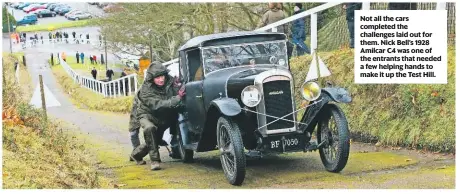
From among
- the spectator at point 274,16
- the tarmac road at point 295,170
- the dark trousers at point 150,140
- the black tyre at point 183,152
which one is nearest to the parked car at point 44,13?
the tarmac road at point 295,170

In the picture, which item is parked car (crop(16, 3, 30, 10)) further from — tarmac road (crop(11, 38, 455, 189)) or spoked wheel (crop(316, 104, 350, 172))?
spoked wheel (crop(316, 104, 350, 172))

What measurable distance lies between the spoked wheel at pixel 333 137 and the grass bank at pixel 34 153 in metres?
2.50

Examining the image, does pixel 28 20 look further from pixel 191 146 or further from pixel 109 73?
pixel 109 73

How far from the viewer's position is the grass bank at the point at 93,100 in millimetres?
15492

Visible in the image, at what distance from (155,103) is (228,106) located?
167 centimetres

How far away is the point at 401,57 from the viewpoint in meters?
8.59

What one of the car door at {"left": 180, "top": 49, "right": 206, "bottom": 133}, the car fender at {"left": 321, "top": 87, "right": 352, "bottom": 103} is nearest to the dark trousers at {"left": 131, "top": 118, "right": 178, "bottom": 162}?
the car door at {"left": 180, "top": 49, "right": 206, "bottom": 133}

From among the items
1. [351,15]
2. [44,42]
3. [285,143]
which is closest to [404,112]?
[351,15]

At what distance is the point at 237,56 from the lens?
9531 mm

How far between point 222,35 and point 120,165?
235cm

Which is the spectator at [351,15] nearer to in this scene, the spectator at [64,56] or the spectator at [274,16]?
the spectator at [274,16]

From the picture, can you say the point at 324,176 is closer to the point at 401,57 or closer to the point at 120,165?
the point at 401,57

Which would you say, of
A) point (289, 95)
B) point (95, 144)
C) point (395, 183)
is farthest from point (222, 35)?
point (95, 144)

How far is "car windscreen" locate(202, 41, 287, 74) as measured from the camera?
952 centimetres
